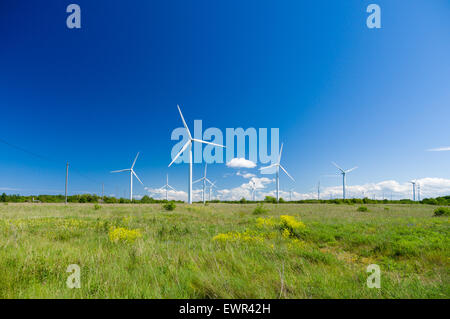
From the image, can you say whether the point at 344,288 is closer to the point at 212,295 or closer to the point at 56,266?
the point at 212,295

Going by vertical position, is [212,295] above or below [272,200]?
above

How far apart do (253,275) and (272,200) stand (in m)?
65.0

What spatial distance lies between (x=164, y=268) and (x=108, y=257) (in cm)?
196
